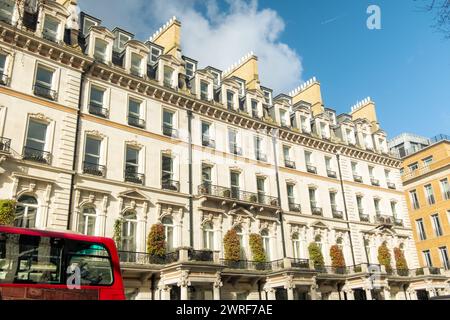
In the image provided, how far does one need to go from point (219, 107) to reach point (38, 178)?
1486 centimetres

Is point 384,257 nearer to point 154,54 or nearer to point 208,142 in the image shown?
point 208,142

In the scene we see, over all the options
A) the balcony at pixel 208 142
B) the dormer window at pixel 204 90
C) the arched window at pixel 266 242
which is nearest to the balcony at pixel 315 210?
the arched window at pixel 266 242

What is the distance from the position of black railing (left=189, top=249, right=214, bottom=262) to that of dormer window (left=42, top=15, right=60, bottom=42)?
50.9ft

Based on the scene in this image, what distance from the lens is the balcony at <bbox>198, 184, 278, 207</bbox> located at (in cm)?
2814

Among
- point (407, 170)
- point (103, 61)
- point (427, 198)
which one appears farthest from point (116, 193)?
point (407, 170)

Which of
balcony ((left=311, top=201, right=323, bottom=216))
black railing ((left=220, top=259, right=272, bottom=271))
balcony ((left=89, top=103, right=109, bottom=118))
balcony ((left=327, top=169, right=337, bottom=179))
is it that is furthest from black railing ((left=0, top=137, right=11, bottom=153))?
balcony ((left=327, top=169, right=337, bottom=179))

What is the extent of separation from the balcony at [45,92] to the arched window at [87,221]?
682 cm

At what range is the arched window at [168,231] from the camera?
2542 cm

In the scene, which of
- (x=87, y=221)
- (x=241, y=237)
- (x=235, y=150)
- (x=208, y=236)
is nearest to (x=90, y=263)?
(x=87, y=221)

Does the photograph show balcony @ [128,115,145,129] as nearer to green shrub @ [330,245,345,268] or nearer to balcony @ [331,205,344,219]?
green shrub @ [330,245,345,268]

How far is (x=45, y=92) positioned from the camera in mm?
23453

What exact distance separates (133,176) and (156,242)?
4402 mm

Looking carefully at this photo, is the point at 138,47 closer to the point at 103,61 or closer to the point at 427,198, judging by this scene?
the point at 103,61

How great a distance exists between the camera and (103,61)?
88.1ft
